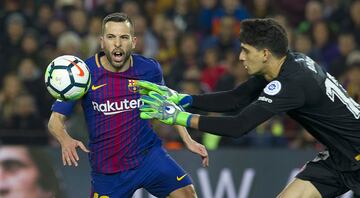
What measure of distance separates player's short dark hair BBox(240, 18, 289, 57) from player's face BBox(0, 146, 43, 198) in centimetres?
468

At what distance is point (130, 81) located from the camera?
8039 mm

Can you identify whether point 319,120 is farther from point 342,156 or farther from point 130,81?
point 130,81

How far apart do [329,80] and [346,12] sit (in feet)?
22.3

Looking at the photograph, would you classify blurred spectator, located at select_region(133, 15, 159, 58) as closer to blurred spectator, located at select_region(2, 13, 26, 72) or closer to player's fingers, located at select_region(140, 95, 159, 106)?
blurred spectator, located at select_region(2, 13, 26, 72)

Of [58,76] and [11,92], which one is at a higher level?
[58,76]

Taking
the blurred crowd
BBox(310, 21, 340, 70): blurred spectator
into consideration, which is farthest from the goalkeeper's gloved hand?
BBox(310, 21, 340, 70): blurred spectator

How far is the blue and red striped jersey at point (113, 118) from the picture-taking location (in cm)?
797

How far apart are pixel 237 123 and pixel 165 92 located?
0.75 metres

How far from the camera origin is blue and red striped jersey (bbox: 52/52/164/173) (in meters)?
7.97

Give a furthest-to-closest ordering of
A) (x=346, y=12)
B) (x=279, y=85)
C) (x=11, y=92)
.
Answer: (x=346, y=12), (x=11, y=92), (x=279, y=85)

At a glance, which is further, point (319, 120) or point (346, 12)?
point (346, 12)

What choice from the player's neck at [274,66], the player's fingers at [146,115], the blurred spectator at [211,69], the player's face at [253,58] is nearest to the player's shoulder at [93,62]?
the player's fingers at [146,115]

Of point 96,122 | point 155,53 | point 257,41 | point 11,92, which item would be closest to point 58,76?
point 96,122

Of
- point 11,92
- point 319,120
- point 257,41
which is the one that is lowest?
point 11,92
